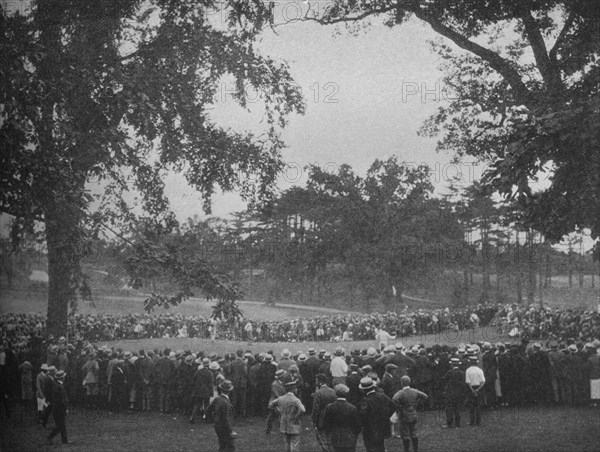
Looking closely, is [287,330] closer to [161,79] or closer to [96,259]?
[96,259]

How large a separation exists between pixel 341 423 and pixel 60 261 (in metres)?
9.52

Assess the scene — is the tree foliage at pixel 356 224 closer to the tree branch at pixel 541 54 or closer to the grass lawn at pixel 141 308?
the grass lawn at pixel 141 308

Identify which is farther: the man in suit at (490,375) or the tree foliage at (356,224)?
the tree foliage at (356,224)

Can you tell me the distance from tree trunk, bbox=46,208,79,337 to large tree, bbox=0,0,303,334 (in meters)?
0.04

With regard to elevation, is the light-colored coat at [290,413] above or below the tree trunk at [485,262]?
below

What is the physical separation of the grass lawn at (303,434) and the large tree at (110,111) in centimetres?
399

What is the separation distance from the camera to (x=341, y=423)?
9.34 meters

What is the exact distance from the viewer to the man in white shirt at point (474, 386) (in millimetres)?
12828

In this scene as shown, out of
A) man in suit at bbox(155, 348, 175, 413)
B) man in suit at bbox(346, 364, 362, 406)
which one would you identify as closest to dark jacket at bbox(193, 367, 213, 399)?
man in suit at bbox(155, 348, 175, 413)

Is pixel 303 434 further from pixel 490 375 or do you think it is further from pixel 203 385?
pixel 490 375

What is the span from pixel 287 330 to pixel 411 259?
914 centimetres

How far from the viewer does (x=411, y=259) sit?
38.6 meters

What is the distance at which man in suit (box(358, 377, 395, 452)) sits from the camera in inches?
387

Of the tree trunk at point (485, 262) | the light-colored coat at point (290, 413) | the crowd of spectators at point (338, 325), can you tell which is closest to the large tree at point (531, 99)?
the light-colored coat at point (290, 413)
